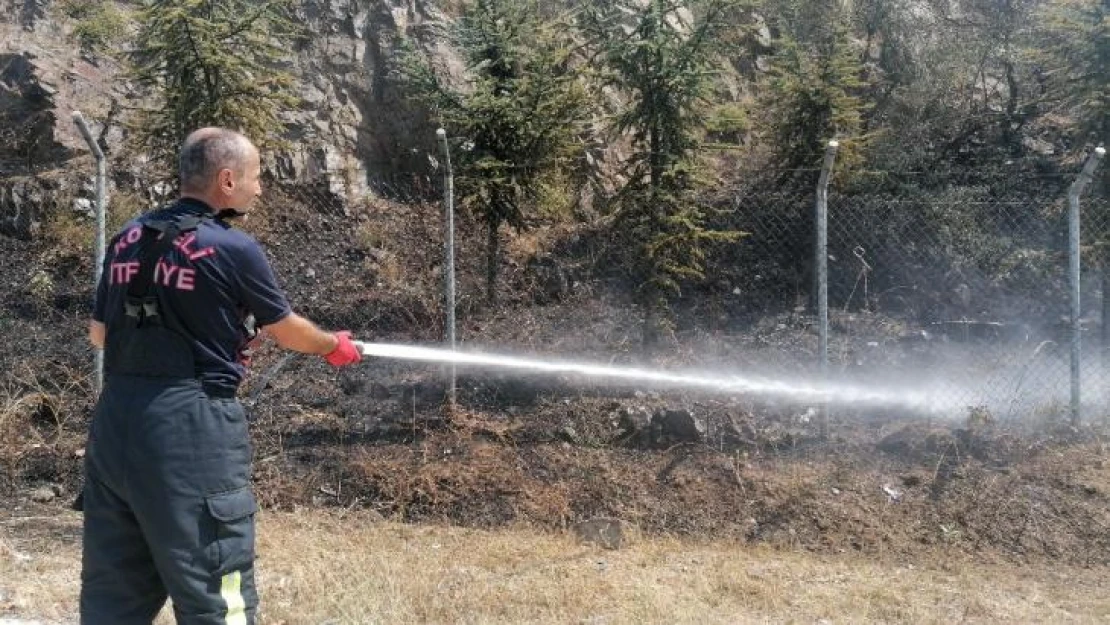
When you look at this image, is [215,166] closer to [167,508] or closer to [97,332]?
[97,332]

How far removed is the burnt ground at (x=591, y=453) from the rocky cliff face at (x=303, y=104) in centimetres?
233

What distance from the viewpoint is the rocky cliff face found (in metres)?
9.62

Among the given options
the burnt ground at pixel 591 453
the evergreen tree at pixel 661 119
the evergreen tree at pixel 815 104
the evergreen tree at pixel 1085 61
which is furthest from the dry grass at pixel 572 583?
the evergreen tree at pixel 1085 61

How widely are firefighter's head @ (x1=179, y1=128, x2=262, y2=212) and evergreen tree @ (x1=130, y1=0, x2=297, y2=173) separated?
4.95 meters

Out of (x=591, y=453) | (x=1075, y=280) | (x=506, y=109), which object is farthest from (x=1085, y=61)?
(x=591, y=453)

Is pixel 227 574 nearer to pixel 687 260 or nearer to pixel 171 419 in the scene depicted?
pixel 171 419

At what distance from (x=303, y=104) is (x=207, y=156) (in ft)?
28.0

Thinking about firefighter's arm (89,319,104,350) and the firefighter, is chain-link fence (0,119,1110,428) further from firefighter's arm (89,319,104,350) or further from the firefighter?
the firefighter

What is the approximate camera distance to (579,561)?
468cm

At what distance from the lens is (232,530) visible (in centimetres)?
248

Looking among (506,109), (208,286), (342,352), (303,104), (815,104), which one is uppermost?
(303,104)

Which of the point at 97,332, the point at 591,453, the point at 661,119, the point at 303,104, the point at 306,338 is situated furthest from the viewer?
the point at 303,104

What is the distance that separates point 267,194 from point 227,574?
7.95 metres

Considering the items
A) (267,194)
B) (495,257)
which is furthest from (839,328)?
(267,194)
